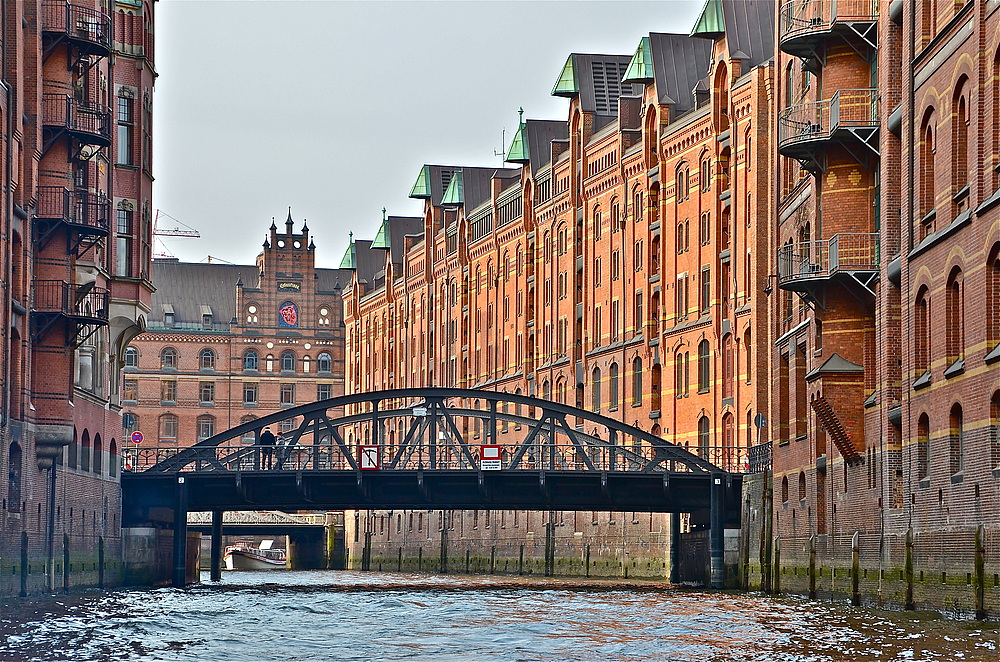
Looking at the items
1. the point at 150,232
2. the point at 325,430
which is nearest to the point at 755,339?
the point at 325,430

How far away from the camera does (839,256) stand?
140 ft

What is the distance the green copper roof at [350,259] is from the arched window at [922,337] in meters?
103

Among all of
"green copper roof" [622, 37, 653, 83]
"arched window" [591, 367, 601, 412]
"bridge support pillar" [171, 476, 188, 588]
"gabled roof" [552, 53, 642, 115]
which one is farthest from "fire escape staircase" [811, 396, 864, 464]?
"gabled roof" [552, 53, 642, 115]

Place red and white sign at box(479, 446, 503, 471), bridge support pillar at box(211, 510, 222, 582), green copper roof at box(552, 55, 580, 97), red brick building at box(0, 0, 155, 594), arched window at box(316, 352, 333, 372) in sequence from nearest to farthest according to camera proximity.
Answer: red brick building at box(0, 0, 155, 594), red and white sign at box(479, 446, 503, 471), bridge support pillar at box(211, 510, 222, 582), green copper roof at box(552, 55, 580, 97), arched window at box(316, 352, 333, 372)

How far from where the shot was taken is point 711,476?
2445 inches

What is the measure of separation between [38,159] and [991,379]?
27336mm

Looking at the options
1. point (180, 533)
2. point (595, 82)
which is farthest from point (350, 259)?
point (180, 533)

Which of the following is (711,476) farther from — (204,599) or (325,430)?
(204,599)

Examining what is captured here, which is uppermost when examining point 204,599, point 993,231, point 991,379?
point 993,231

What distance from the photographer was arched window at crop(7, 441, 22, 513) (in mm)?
45688

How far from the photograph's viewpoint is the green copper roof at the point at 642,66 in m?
78.4

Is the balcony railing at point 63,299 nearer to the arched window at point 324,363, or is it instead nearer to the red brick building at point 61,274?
the red brick building at point 61,274

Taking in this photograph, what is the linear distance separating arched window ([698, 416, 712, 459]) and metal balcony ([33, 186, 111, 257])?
95.4ft

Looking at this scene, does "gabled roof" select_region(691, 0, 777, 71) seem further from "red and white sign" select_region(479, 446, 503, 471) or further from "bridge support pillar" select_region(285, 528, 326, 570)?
"bridge support pillar" select_region(285, 528, 326, 570)
